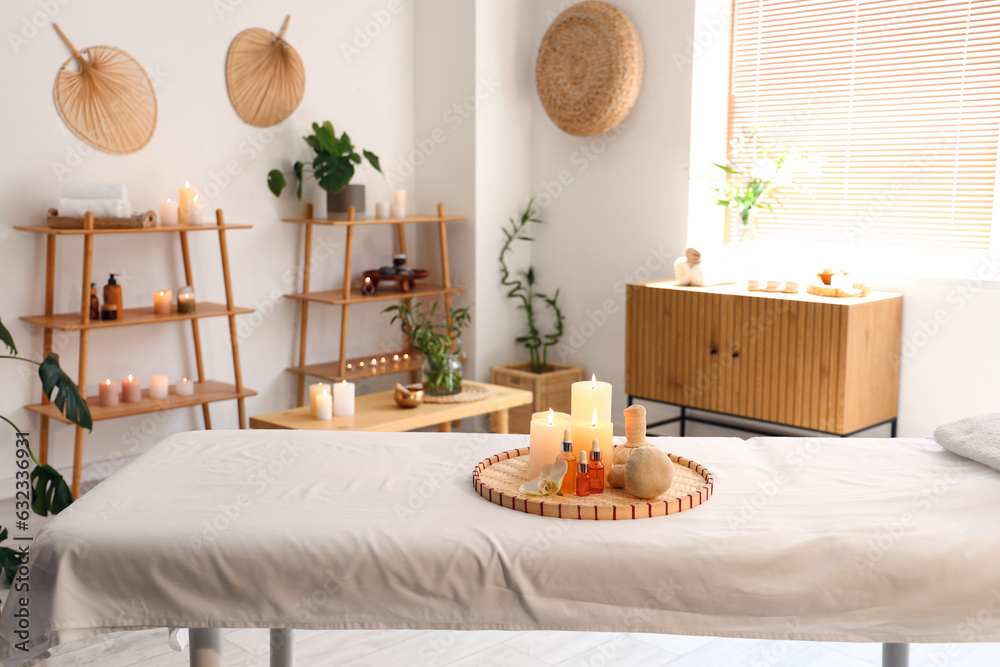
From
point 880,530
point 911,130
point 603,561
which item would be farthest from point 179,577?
point 911,130

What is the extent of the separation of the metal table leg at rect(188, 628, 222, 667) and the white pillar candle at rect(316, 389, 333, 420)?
1691 millimetres

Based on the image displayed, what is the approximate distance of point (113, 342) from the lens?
3.65 m

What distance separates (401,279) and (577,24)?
1.36 m

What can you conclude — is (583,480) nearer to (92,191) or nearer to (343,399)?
(343,399)

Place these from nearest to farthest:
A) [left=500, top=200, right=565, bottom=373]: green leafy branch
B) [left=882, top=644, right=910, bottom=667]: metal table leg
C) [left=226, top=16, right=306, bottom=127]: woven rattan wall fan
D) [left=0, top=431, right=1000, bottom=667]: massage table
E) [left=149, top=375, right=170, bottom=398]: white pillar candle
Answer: [left=0, top=431, right=1000, bottom=667]: massage table < [left=882, top=644, right=910, bottom=667]: metal table leg < [left=149, top=375, right=170, bottom=398]: white pillar candle < [left=226, top=16, right=306, bottom=127]: woven rattan wall fan < [left=500, top=200, right=565, bottom=373]: green leafy branch

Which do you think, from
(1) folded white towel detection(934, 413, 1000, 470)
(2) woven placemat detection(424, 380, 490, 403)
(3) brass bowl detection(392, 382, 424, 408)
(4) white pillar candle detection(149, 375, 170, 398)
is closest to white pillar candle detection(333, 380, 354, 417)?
(3) brass bowl detection(392, 382, 424, 408)

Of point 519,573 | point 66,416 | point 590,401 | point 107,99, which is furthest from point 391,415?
point 519,573

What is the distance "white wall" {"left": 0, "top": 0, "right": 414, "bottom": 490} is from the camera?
11.1 feet

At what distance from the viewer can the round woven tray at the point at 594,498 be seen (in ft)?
4.68

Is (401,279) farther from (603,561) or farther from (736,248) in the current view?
(603,561)

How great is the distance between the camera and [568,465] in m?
1.51

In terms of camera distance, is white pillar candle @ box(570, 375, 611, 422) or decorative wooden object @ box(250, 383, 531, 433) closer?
white pillar candle @ box(570, 375, 611, 422)

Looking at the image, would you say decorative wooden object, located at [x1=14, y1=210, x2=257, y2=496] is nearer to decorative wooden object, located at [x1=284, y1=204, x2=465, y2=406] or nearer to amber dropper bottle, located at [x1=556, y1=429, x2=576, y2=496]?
decorative wooden object, located at [x1=284, y1=204, x2=465, y2=406]

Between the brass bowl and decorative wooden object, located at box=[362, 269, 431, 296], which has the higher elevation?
decorative wooden object, located at box=[362, 269, 431, 296]
